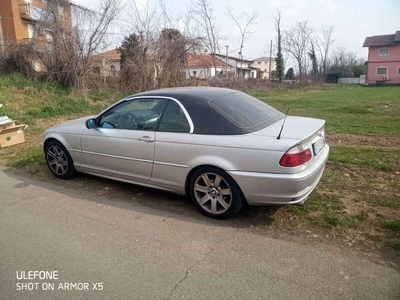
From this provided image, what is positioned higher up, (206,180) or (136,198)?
(206,180)

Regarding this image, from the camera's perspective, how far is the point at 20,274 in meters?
2.61

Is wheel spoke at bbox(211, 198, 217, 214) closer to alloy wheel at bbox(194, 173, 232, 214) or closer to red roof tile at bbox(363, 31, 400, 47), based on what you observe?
alloy wheel at bbox(194, 173, 232, 214)

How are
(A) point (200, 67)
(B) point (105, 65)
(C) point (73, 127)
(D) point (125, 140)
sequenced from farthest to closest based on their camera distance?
(A) point (200, 67), (B) point (105, 65), (C) point (73, 127), (D) point (125, 140)

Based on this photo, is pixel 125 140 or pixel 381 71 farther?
pixel 381 71

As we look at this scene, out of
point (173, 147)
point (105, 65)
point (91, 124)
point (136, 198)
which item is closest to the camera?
point (173, 147)

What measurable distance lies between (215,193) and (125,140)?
1.55 m

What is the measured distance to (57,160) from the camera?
504cm

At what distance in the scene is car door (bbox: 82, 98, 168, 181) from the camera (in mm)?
3990

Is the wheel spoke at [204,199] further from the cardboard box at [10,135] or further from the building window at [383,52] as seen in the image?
the building window at [383,52]

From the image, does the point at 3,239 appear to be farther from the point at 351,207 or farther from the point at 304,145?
the point at 351,207

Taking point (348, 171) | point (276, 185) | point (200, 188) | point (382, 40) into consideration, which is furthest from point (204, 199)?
point (382, 40)

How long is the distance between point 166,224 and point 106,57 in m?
14.4

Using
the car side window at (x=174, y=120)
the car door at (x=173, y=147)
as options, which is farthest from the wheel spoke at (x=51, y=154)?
the car side window at (x=174, y=120)

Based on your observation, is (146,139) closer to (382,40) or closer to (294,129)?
(294,129)
